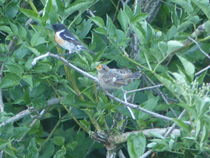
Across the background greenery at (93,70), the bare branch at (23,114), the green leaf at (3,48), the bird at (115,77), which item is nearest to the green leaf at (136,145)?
the background greenery at (93,70)

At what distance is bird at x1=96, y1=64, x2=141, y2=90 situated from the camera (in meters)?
4.54

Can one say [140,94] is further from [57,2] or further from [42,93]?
[57,2]

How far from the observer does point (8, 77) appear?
14.9 feet

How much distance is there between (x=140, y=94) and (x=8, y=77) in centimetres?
87

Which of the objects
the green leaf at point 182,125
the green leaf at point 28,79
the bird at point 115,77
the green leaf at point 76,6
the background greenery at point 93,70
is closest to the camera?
the green leaf at point 182,125

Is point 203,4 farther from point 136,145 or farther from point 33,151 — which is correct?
point 33,151

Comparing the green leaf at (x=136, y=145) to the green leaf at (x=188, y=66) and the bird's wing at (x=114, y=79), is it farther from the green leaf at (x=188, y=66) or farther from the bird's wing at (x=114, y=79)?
the bird's wing at (x=114, y=79)

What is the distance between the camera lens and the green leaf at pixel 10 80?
4504mm

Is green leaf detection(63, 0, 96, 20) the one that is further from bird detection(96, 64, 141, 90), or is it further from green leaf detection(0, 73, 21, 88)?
green leaf detection(0, 73, 21, 88)

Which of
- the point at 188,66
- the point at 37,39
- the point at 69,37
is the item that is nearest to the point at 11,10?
the point at 69,37

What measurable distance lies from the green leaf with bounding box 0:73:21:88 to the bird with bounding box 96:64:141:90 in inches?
19.8

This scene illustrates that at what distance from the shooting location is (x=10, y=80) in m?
4.54

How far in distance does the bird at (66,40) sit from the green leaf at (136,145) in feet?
2.83

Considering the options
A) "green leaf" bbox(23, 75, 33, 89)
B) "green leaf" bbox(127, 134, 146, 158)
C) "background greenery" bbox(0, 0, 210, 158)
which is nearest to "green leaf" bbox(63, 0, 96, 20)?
"background greenery" bbox(0, 0, 210, 158)
